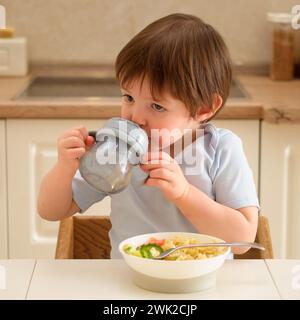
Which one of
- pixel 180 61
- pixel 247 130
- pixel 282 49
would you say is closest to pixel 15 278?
pixel 180 61

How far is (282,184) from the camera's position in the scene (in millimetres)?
2479

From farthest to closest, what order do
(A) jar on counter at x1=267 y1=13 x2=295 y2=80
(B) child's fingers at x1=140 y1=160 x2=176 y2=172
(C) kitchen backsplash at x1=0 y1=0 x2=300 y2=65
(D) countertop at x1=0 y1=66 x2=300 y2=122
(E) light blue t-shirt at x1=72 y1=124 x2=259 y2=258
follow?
1. (C) kitchen backsplash at x1=0 y1=0 x2=300 y2=65
2. (A) jar on counter at x1=267 y1=13 x2=295 y2=80
3. (D) countertop at x1=0 y1=66 x2=300 y2=122
4. (E) light blue t-shirt at x1=72 y1=124 x2=259 y2=258
5. (B) child's fingers at x1=140 y1=160 x2=176 y2=172

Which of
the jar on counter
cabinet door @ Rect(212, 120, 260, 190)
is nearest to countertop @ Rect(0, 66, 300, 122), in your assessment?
cabinet door @ Rect(212, 120, 260, 190)

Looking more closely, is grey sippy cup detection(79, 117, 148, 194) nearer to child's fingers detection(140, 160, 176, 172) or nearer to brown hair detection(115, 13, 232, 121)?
Result: child's fingers detection(140, 160, 176, 172)

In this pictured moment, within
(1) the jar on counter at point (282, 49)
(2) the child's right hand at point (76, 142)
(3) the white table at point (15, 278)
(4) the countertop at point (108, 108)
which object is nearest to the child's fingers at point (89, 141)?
(2) the child's right hand at point (76, 142)

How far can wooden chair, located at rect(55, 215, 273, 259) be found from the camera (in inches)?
63.0

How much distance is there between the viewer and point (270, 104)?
94.6 inches

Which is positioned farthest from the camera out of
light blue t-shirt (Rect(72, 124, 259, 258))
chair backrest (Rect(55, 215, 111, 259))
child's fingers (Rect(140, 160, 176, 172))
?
chair backrest (Rect(55, 215, 111, 259))

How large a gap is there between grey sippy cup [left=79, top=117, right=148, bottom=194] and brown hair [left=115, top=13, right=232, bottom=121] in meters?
0.21

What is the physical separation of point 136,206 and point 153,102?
0.26 meters

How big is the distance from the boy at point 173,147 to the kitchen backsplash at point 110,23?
4.83 feet

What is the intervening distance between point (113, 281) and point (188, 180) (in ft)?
1.16

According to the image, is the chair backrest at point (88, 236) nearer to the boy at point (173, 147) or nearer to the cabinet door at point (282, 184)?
the boy at point (173, 147)

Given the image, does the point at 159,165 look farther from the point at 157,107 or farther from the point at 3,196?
the point at 3,196
